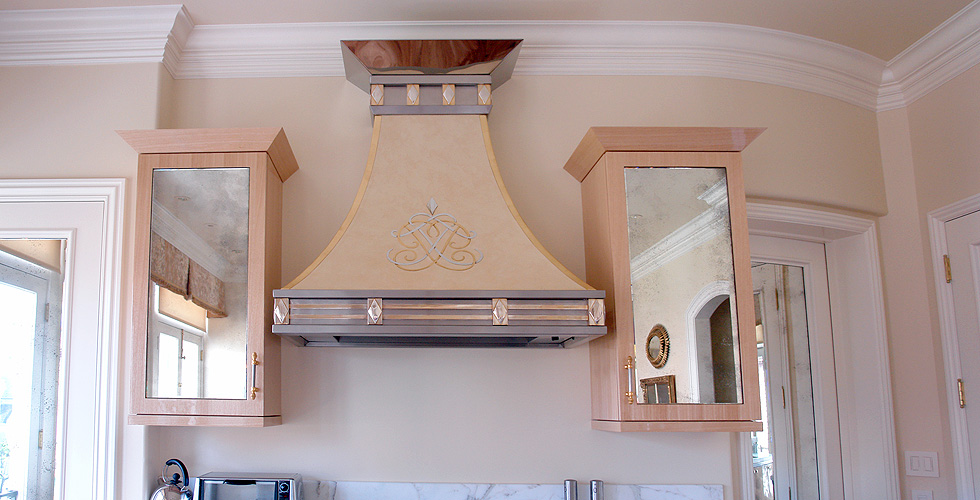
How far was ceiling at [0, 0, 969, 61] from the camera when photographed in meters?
2.68

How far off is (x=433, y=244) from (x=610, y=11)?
1.12 m

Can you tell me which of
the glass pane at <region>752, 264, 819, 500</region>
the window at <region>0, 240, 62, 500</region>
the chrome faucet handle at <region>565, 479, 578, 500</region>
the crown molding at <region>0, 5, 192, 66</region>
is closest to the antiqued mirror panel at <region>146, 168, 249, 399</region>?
the window at <region>0, 240, 62, 500</region>

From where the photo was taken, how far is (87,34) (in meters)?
2.71

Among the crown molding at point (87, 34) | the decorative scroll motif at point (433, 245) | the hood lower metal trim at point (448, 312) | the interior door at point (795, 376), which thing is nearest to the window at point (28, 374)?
the crown molding at point (87, 34)

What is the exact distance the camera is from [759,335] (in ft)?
9.92

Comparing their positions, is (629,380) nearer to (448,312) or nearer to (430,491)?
(448,312)

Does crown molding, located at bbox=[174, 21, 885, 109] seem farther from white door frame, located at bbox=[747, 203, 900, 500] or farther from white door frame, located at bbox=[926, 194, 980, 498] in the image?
white door frame, located at bbox=[926, 194, 980, 498]

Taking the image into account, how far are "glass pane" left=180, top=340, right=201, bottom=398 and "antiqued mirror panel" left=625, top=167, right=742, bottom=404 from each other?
135 cm

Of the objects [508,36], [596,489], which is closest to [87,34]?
[508,36]

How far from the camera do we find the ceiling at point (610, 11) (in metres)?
2.68

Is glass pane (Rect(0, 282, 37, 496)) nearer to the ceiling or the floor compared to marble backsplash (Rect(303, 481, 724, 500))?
nearer to the ceiling

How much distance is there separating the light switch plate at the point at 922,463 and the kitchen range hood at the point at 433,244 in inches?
56.2

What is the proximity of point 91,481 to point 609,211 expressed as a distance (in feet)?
6.15

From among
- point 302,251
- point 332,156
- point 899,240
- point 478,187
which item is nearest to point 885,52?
point 899,240
